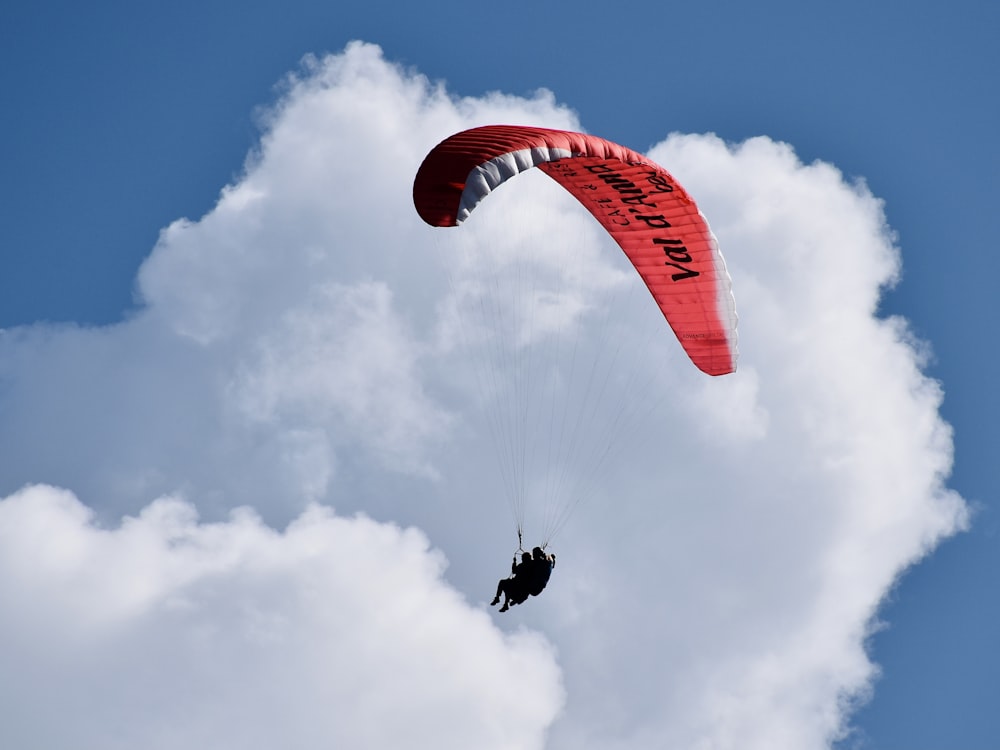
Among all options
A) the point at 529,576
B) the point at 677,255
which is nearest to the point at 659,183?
the point at 677,255

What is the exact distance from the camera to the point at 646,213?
32.5 metres

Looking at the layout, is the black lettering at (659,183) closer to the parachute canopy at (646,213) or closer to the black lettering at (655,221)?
the parachute canopy at (646,213)

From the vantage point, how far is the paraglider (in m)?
27.8

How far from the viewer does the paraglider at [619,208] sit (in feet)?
91.1

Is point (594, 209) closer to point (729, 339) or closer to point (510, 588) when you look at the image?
point (729, 339)

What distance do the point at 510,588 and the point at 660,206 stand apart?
765 centimetres

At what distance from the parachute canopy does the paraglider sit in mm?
19

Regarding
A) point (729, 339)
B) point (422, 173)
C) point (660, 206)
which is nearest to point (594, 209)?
point (660, 206)

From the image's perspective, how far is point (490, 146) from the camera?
28.4 m

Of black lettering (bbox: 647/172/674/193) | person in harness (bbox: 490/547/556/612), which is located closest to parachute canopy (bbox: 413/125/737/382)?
black lettering (bbox: 647/172/674/193)

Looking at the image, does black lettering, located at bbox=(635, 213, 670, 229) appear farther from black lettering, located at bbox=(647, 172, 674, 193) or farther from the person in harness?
the person in harness

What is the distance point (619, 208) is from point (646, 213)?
532 mm

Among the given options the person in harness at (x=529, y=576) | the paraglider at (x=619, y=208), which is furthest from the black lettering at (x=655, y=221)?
the person in harness at (x=529, y=576)

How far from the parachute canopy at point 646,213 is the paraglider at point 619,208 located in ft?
0.06
